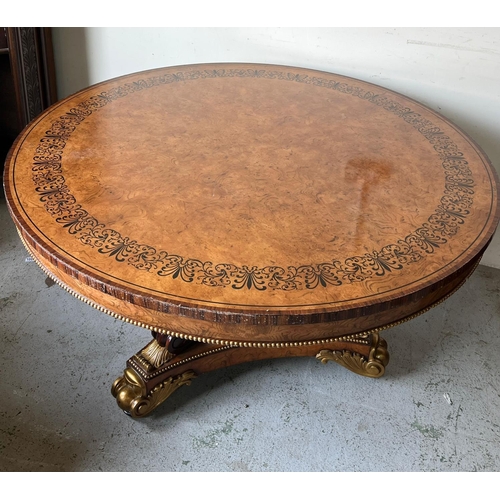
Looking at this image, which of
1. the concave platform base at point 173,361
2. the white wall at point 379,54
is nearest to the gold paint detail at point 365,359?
the concave platform base at point 173,361

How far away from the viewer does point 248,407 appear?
5.45ft

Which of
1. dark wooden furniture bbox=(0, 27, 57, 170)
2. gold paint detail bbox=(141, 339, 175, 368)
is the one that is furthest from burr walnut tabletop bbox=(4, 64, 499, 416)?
dark wooden furniture bbox=(0, 27, 57, 170)

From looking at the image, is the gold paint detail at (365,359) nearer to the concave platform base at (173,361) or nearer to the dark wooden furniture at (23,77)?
the concave platform base at (173,361)

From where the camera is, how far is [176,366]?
1.60 meters

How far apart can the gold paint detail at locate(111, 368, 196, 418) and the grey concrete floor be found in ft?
0.17

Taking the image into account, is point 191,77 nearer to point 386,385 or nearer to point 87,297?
point 87,297

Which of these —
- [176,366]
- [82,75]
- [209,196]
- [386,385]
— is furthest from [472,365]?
[82,75]

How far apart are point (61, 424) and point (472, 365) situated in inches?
46.7

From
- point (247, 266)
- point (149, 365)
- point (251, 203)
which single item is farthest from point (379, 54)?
point (149, 365)

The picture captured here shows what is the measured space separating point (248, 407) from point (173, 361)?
0.25 m

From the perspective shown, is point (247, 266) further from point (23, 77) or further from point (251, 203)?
point (23, 77)

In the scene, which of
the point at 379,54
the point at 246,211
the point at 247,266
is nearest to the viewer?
the point at 247,266

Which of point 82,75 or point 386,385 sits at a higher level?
point 82,75

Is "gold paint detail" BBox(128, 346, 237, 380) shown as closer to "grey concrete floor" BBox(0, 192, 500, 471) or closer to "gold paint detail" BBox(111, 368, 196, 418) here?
"gold paint detail" BBox(111, 368, 196, 418)
